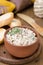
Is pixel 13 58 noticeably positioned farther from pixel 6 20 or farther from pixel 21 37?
pixel 6 20

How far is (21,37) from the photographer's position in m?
0.61

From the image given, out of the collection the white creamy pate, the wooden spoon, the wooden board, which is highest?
the white creamy pate

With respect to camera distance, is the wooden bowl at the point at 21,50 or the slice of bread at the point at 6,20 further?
the slice of bread at the point at 6,20

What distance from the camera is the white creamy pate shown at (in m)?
0.60

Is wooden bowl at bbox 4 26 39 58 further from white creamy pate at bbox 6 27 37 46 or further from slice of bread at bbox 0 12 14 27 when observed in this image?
slice of bread at bbox 0 12 14 27

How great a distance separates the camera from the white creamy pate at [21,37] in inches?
23.5

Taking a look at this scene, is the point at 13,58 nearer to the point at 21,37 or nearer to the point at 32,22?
the point at 21,37

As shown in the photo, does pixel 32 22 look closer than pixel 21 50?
No

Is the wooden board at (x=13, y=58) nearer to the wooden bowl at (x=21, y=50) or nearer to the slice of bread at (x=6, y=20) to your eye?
the wooden bowl at (x=21, y=50)

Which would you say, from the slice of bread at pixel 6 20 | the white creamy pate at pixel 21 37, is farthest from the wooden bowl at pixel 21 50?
the slice of bread at pixel 6 20

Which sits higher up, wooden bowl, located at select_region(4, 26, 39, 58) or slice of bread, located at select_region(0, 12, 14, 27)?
slice of bread, located at select_region(0, 12, 14, 27)

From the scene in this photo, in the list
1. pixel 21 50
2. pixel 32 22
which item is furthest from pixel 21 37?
pixel 32 22

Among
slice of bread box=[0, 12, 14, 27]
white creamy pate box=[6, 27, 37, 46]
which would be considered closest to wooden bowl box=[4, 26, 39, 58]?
white creamy pate box=[6, 27, 37, 46]

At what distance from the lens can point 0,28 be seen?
2.38 feet
